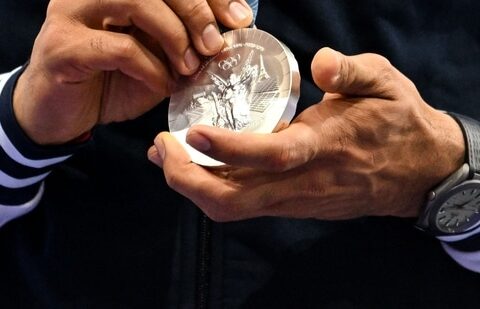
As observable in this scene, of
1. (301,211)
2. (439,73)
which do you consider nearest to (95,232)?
(301,211)

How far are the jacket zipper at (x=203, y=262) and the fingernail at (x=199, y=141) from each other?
0.92ft

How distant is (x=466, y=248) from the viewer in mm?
829

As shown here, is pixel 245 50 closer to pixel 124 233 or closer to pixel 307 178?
pixel 307 178

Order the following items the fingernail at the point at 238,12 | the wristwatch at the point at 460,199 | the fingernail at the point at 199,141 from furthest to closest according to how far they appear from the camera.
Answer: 1. the wristwatch at the point at 460,199
2. the fingernail at the point at 238,12
3. the fingernail at the point at 199,141

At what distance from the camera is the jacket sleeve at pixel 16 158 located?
783mm

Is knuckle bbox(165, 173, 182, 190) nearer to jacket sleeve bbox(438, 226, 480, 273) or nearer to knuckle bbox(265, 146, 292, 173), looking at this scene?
knuckle bbox(265, 146, 292, 173)

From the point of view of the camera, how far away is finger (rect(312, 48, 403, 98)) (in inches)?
23.1

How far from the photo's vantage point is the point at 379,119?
2.16 ft

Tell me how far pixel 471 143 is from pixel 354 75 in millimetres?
242

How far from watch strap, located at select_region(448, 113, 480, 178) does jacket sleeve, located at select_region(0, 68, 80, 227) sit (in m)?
0.49

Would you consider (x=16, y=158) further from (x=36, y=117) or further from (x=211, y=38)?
(x=211, y=38)

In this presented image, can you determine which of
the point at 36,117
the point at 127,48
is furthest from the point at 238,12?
the point at 36,117

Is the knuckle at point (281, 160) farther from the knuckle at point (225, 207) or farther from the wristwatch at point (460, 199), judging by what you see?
the wristwatch at point (460, 199)

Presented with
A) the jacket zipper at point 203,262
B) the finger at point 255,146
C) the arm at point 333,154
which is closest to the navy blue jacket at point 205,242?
the jacket zipper at point 203,262
